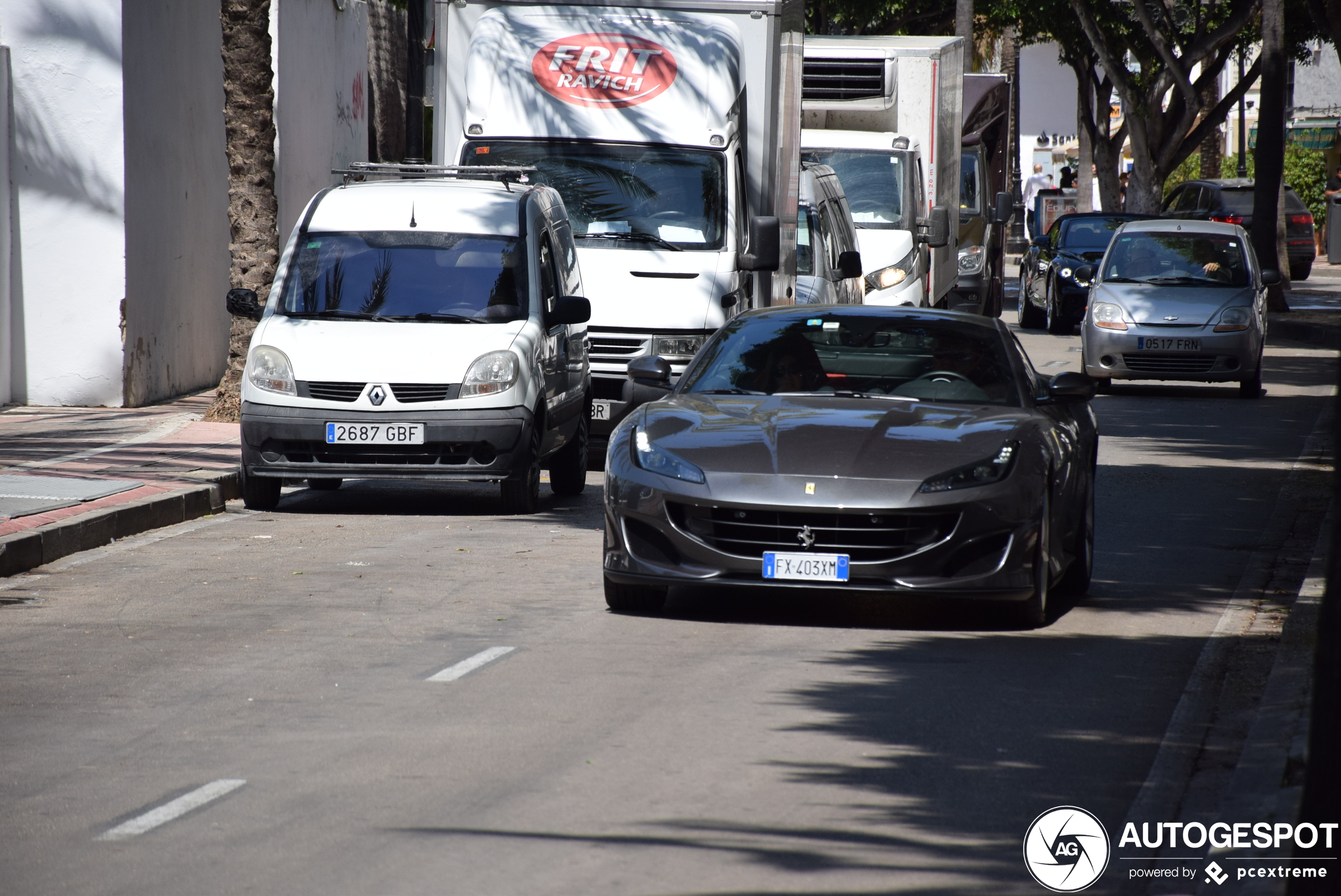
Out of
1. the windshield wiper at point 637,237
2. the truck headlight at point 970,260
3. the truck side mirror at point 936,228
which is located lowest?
the truck headlight at point 970,260

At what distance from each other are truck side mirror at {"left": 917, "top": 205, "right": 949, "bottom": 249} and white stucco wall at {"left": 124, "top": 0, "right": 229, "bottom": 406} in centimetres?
757

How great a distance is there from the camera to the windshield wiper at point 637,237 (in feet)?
46.7

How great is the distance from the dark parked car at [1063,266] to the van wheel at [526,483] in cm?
1734

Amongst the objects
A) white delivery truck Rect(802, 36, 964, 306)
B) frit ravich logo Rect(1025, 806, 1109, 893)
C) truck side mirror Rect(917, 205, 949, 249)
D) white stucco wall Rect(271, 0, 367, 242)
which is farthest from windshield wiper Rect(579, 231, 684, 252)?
frit ravich logo Rect(1025, 806, 1109, 893)

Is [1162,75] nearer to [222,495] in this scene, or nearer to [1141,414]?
[1141,414]

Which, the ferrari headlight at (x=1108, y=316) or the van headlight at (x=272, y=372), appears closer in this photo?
the van headlight at (x=272, y=372)

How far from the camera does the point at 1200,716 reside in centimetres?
688

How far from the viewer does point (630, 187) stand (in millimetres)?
14547

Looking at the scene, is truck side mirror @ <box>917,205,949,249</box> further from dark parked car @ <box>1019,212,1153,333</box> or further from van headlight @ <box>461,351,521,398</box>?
van headlight @ <box>461,351,521,398</box>

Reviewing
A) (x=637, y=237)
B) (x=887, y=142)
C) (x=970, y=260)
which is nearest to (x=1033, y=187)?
(x=970, y=260)

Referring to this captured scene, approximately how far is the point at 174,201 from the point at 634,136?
18.9ft

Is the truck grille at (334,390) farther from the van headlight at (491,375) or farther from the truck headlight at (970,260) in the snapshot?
the truck headlight at (970,260)

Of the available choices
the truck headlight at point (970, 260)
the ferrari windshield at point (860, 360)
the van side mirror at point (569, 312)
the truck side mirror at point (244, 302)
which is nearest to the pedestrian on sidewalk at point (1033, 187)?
the truck headlight at point (970, 260)

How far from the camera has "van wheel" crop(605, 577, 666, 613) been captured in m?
8.61
